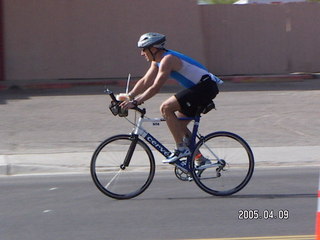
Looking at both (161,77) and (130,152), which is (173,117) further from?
(130,152)

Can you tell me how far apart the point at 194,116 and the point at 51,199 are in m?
2.02

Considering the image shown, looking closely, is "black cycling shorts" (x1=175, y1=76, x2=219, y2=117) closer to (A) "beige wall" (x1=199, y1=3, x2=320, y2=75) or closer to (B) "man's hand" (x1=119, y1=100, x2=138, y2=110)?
(B) "man's hand" (x1=119, y1=100, x2=138, y2=110)

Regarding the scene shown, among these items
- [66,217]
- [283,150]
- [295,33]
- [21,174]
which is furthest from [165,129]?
[295,33]

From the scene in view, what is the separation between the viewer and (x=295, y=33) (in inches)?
854

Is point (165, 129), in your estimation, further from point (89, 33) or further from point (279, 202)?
point (89, 33)

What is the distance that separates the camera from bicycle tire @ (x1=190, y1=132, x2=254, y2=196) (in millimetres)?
8203

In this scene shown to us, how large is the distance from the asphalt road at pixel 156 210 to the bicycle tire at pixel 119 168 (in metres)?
0.15

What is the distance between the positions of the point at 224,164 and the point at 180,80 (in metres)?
1.17

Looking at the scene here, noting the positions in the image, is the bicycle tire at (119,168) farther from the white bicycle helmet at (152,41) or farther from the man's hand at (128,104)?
the white bicycle helmet at (152,41)

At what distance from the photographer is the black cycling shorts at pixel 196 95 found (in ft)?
26.2

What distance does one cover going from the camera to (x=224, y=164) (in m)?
8.38
